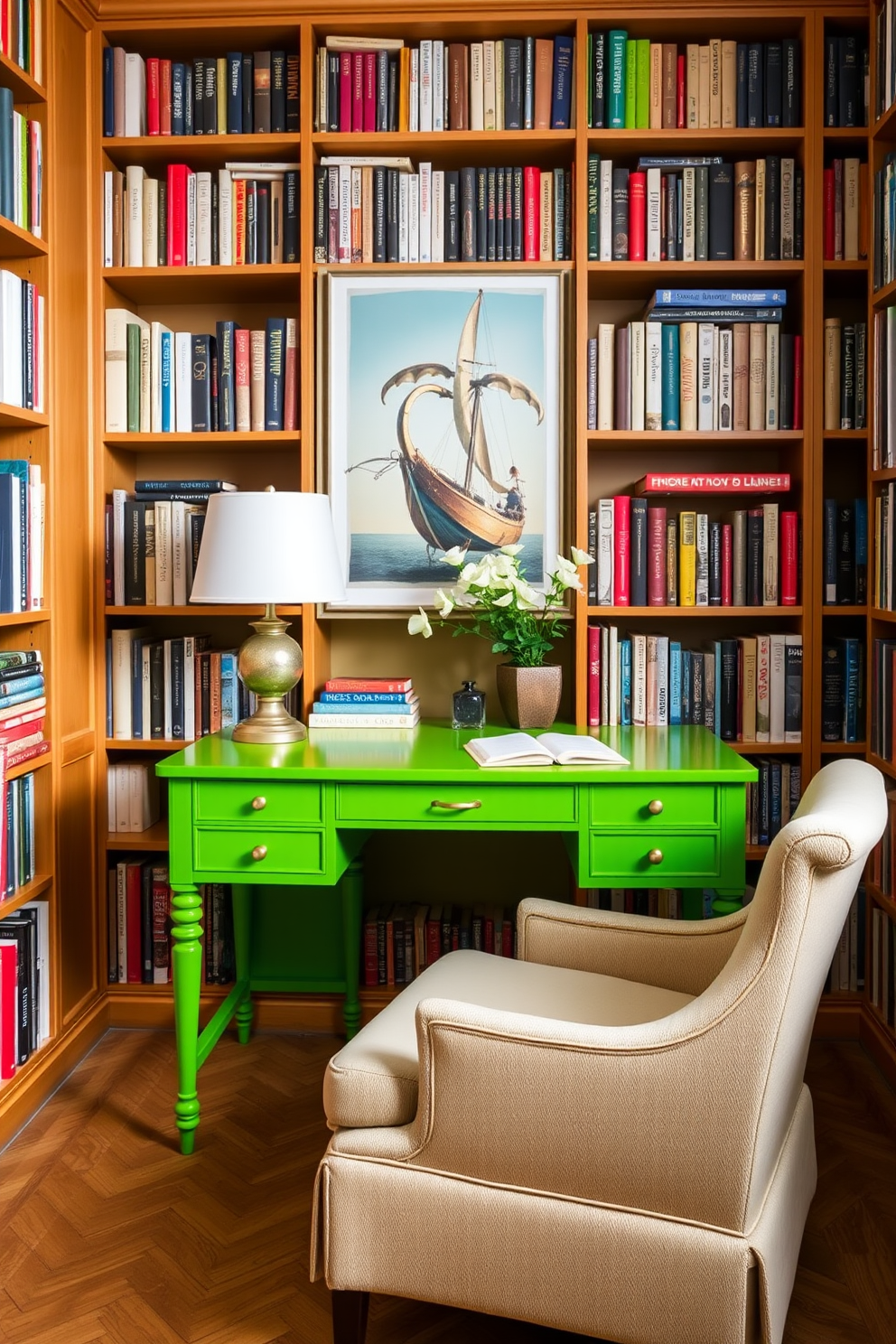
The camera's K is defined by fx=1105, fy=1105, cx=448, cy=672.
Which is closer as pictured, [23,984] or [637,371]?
[23,984]

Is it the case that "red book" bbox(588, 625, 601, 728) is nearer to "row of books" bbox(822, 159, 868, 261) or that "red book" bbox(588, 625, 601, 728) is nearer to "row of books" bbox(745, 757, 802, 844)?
"row of books" bbox(745, 757, 802, 844)

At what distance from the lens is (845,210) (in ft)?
8.77

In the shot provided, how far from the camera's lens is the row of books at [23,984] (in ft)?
7.70

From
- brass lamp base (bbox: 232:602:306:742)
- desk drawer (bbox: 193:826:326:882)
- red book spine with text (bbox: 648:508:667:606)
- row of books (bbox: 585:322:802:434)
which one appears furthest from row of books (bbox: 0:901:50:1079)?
row of books (bbox: 585:322:802:434)

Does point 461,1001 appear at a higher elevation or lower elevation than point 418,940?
higher

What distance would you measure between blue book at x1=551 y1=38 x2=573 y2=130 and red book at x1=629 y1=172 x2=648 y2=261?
0.70ft

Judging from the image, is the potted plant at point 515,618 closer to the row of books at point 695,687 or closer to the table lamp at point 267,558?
the row of books at point 695,687

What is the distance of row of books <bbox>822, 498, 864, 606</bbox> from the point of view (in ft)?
8.87

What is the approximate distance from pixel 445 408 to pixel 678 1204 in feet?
6.33

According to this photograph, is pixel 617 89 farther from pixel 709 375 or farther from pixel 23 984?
pixel 23 984

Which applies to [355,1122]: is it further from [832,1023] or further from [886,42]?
[886,42]

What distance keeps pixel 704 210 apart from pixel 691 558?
33.4 inches

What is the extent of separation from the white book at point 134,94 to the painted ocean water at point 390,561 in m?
1.14

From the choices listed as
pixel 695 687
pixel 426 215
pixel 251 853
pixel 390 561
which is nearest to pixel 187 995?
pixel 251 853
